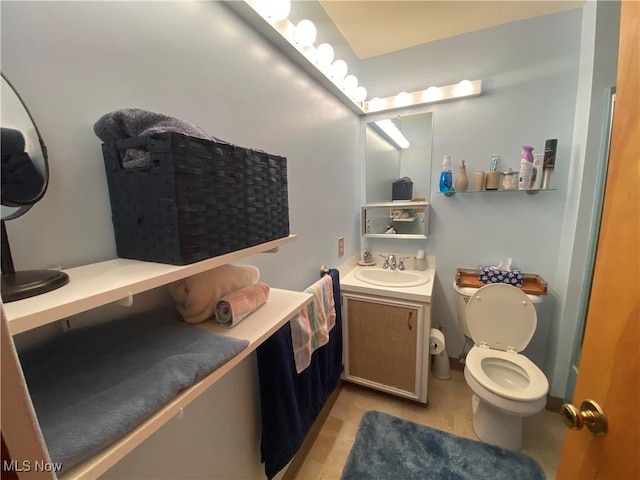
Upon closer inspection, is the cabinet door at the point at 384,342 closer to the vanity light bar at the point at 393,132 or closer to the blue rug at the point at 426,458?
the blue rug at the point at 426,458

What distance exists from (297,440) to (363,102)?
81.4 inches

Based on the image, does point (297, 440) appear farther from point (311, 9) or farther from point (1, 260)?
point (311, 9)

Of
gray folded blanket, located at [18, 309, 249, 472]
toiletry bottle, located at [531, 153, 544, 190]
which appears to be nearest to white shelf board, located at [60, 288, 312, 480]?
gray folded blanket, located at [18, 309, 249, 472]

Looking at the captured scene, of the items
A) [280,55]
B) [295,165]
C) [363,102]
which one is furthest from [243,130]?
[363,102]

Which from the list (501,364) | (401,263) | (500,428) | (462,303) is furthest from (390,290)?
(500,428)

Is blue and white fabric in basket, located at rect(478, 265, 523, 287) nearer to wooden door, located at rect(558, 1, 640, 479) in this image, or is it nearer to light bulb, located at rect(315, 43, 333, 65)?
wooden door, located at rect(558, 1, 640, 479)

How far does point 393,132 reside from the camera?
1972 millimetres

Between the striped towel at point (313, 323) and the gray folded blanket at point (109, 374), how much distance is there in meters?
0.44

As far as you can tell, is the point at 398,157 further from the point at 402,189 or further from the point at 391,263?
the point at 391,263

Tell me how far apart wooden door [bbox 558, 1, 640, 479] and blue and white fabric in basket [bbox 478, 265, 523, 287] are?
1.26 meters

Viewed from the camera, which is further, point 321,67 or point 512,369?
point 512,369

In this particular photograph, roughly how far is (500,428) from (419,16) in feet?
7.64

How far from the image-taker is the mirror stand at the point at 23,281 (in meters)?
0.35

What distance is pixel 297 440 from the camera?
1.10 meters
